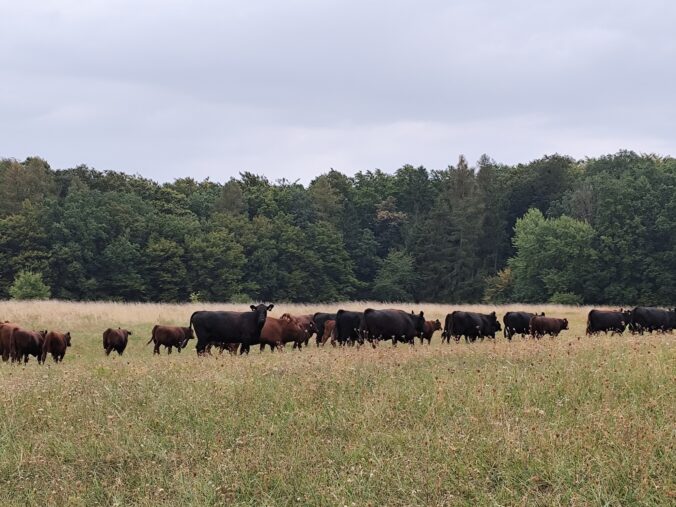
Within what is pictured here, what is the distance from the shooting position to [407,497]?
23.0 ft

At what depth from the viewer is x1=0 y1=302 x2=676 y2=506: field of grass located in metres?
7.12

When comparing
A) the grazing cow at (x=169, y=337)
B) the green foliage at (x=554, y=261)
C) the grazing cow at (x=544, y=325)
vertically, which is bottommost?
the grazing cow at (x=169, y=337)

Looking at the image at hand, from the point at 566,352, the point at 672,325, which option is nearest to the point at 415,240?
the point at 672,325

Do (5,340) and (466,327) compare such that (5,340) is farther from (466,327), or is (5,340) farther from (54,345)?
(466,327)

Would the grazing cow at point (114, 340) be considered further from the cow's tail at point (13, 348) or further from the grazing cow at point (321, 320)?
the grazing cow at point (321, 320)

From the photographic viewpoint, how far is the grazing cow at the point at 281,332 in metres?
24.2

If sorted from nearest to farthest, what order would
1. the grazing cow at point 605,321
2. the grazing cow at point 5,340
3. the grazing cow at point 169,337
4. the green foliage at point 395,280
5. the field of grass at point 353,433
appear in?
the field of grass at point 353,433, the grazing cow at point 5,340, the grazing cow at point 169,337, the grazing cow at point 605,321, the green foliage at point 395,280

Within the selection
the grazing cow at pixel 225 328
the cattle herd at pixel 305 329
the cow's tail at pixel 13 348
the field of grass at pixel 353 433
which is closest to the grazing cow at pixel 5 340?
the cattle herd at pixel 305 329

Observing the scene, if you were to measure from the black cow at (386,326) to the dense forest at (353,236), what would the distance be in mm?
49911

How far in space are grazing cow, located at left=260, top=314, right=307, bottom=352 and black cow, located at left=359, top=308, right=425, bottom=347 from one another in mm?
2538

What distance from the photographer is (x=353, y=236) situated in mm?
98938

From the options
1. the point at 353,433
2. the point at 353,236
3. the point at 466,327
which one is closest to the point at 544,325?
the point at 466,327

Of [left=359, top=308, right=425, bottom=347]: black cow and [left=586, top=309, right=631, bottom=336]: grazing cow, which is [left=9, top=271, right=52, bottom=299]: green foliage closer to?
[left=359, top=308, right=425, bottom=347]: black cow

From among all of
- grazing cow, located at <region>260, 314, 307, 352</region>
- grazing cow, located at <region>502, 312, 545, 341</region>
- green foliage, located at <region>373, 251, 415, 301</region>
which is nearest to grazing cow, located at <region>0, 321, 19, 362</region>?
grazing cow, located at <region>260, 314, 307, 352</region>
